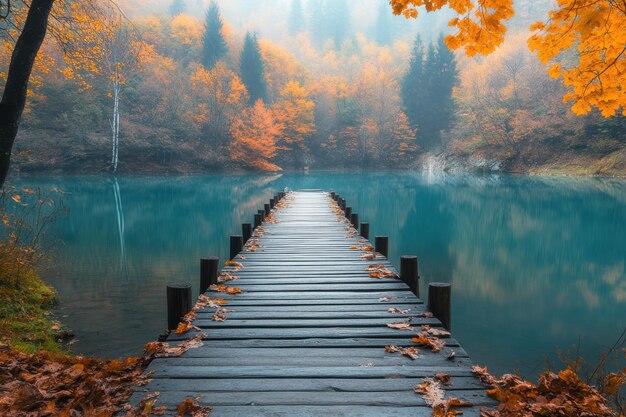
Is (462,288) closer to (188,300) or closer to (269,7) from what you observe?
(188,300)

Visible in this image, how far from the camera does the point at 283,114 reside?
5716cm

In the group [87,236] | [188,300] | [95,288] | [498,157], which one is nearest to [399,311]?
[188,300]

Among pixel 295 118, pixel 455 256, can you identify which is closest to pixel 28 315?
pixel 455 256

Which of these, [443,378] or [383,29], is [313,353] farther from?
[383,29]

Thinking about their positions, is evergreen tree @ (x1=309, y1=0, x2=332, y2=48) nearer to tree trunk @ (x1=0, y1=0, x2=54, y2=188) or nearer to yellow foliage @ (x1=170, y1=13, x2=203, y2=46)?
yellow foliage @ (x1=170, y1=13, x2=203, y2=46)

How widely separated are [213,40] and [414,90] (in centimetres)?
2917

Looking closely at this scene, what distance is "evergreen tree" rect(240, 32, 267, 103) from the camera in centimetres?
5853

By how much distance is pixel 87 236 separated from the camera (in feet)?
56.1

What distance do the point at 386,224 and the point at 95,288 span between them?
13601mm

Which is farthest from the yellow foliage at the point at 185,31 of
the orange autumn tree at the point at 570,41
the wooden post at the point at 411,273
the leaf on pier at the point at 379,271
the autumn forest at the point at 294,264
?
the orange autumn tree at the point at 570,41

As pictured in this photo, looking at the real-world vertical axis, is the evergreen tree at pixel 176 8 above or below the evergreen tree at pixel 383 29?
below

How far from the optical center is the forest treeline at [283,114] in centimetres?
4175

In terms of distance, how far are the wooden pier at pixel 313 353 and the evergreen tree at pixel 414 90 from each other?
58811mm

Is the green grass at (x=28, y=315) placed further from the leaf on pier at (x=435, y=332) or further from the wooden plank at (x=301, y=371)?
the leaf on pier at (x=435, y=332)
